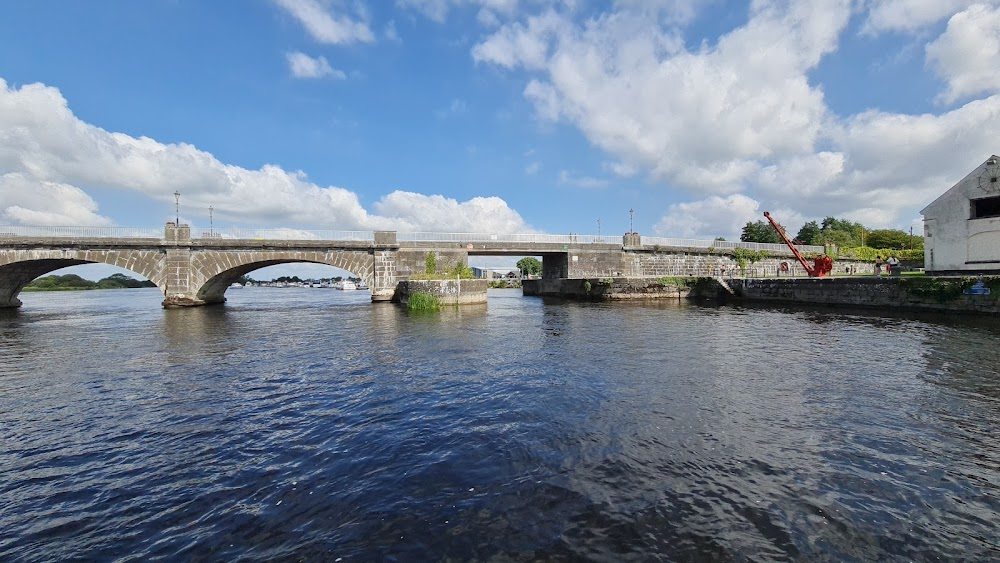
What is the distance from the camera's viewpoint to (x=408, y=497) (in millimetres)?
4789

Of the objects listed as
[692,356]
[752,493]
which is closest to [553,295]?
[692,356]

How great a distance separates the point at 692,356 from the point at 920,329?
13.6 metres

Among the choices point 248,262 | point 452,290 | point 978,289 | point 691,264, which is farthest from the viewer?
point 691,264

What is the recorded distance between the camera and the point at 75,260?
111 ft

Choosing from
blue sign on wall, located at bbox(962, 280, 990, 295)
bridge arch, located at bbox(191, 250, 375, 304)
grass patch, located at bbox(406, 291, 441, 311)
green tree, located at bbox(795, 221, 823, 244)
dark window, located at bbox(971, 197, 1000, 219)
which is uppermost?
green tree, located at bbox(795, 221, 823, 244)

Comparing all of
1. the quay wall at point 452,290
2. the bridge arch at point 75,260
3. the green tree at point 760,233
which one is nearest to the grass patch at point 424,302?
the quay wall at point 452,290

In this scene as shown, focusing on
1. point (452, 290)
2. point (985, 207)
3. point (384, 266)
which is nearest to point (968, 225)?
point (985, 207)

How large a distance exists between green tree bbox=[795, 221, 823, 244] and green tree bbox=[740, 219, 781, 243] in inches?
208

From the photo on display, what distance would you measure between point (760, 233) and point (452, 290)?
95.8 meters

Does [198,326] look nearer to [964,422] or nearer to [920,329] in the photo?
[964,422]

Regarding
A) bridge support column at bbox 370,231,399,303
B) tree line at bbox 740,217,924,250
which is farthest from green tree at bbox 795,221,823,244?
bridge support column at bbox 370,231,399,303

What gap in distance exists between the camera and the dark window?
31120 mm

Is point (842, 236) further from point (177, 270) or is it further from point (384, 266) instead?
point (177, 270)

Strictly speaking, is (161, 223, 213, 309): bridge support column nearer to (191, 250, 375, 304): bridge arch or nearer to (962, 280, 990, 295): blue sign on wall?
(191, 250, 375, 304): bridge arch
